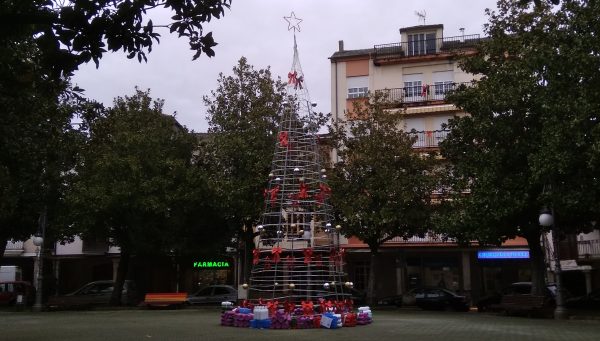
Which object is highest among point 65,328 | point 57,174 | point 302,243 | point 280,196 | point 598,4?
point 598,4

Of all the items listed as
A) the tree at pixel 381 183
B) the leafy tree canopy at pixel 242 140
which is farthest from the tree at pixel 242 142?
the tree at pixel 381 183

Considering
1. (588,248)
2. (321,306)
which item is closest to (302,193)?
(321,306)

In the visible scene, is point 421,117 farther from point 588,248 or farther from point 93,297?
point 93,297

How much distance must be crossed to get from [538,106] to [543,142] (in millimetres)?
1733

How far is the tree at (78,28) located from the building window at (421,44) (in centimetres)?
3592

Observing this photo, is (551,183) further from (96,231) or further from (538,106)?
(96,231)

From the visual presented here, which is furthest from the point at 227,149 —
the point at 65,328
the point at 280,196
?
the point at 65,328

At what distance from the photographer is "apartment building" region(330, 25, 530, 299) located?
1531 inches

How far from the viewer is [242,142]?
95.6 feet

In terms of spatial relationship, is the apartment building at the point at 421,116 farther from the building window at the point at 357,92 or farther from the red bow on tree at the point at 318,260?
the red bow on tree at the point at 318,260

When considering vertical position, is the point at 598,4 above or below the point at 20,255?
above

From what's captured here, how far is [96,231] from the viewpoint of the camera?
103 feet

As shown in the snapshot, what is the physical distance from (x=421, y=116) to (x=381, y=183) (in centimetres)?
1191

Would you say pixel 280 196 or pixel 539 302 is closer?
pixel 280 196
